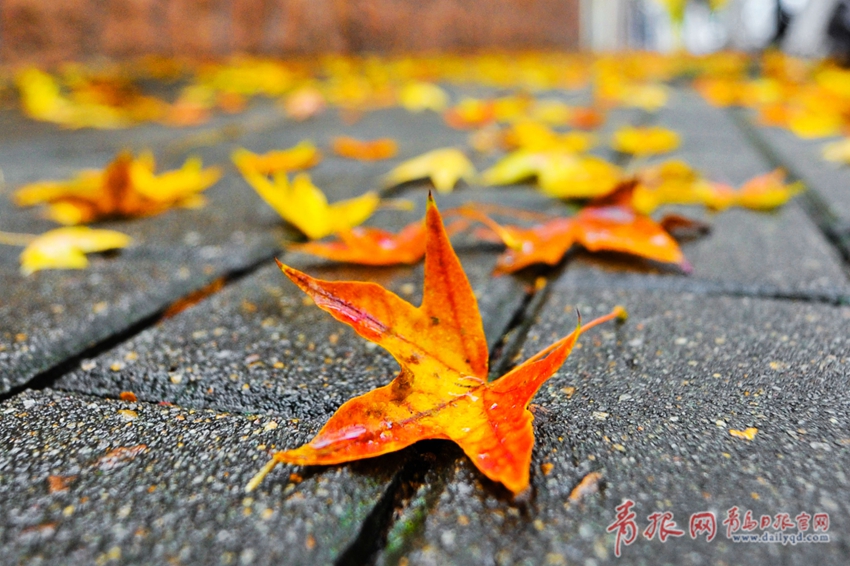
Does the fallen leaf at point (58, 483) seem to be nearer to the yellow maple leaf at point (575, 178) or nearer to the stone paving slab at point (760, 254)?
the stone paving slab at point (760, 254)

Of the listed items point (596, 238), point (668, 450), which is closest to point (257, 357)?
point (668, 450)

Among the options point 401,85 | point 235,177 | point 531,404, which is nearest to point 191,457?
point 531,404

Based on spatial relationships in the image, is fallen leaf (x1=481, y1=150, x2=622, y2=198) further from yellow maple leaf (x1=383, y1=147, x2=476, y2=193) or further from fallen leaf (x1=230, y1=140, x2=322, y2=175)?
fallen leaf (x1=230, y1=140, x2=322, y2=175)

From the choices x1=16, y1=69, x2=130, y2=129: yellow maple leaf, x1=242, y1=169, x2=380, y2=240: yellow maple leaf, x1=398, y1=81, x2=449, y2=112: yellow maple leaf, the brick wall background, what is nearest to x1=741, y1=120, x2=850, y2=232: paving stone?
x1=242, y1=169, x2=380, y2=240: yellow maple leaf

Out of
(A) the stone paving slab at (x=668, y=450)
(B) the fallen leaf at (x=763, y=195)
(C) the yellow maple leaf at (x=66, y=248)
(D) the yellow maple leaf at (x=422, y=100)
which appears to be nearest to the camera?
(A) the stone paving slab at (x=668, y=450)

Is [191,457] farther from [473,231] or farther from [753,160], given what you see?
[753,160]

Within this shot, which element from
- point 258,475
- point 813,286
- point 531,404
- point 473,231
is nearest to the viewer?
point 258,475

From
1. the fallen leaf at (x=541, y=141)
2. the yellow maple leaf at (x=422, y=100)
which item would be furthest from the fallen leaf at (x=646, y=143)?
the yellow maple leaf at (x=422, y=100)
